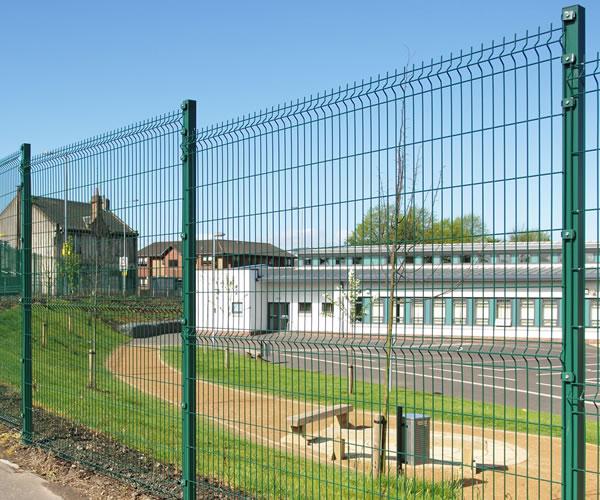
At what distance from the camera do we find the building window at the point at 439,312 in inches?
159

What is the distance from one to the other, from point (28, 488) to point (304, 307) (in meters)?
3.59

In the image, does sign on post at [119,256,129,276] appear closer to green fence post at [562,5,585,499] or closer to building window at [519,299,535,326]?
building window at [519,299,535,326]

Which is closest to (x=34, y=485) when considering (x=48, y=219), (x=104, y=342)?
(x=104, y=342)

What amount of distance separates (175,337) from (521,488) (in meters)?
4.66

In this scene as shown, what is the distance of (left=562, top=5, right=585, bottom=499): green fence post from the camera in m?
3.38

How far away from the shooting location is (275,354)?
17.3 ft

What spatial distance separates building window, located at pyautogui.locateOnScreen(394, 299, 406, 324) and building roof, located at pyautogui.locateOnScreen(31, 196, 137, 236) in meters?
2.93

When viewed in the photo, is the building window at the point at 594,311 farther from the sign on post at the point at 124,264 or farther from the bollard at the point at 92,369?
the bollard at the point at 92,369

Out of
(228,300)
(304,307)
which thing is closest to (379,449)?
(304,307)

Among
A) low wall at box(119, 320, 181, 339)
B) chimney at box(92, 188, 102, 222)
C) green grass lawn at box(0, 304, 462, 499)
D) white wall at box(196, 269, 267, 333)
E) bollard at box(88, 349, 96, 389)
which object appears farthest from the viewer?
bollard at box(88, 349, 96, 389)

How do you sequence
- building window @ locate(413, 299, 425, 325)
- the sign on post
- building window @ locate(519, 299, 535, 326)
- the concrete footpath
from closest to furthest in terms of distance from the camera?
building window @ locate(519, 299, 535, 326) → building window @ locate(413, 299, 425, 325) → the concrete footpath → the sign on post

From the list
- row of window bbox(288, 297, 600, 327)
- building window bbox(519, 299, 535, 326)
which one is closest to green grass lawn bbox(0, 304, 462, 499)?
row of window bbox(288, 297, 600, 327)

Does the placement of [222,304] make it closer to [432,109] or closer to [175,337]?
[175,337]

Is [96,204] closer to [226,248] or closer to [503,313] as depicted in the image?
[226,248]
